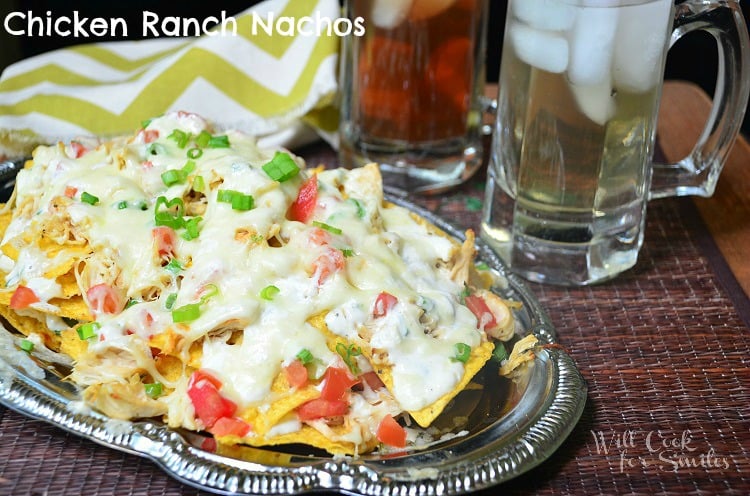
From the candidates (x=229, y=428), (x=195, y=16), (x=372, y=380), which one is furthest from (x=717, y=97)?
(x=195, y=16)

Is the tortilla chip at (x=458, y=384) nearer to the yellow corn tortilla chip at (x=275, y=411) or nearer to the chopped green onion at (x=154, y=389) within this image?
the yellow corn tortilla chip at (x=275, y=411)

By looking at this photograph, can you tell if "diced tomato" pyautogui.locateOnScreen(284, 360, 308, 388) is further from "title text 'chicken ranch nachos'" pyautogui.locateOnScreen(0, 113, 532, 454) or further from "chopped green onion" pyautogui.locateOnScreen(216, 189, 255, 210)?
"chopped green onion" pyautogui.locateOnScreen(216, 189, 255, 210)

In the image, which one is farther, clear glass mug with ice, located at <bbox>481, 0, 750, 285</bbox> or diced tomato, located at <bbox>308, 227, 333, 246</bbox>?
clear glass mug with ice, located at <bbox>481, 0, 750, 285</bbox>

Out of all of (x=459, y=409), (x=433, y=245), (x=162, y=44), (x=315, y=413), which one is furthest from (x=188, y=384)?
(x=162, y=44)

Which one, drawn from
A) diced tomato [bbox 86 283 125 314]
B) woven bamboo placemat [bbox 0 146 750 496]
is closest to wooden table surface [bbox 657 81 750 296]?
woven bamboo placemat [bbox 0 146 750 496]

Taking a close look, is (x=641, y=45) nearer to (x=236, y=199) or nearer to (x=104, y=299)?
(x=236, y=199)

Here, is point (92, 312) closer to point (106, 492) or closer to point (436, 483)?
point (106, 492)

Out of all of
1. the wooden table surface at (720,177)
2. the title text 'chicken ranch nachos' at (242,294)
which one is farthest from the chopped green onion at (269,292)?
the wooden table surface at (720,177)
